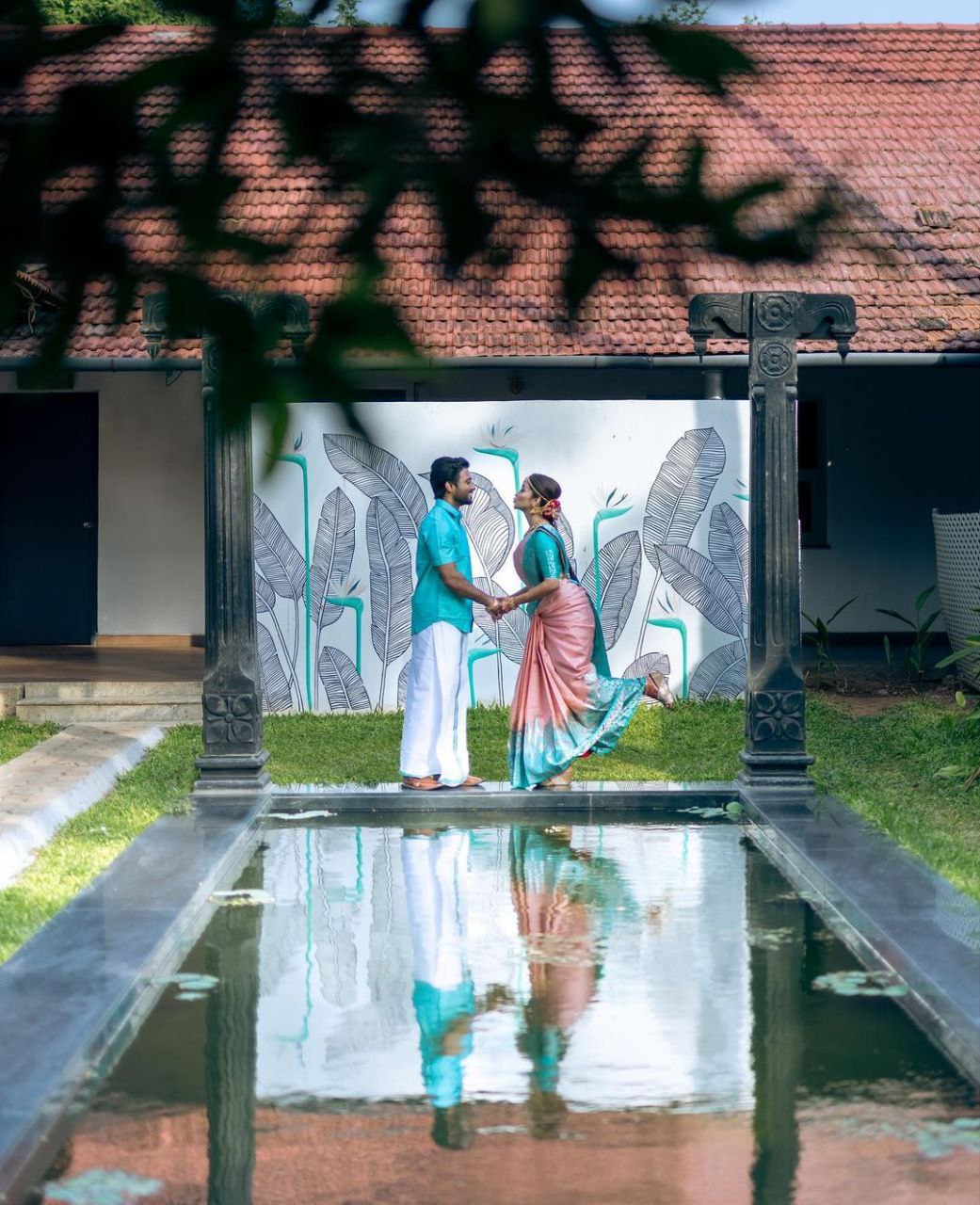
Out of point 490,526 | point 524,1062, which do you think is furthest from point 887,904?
point 490,526

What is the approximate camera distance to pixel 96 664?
14555mm

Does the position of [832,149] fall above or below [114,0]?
above

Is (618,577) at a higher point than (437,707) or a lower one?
higher

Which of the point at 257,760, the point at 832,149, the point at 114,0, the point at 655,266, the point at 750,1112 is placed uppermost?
the point at 832,149

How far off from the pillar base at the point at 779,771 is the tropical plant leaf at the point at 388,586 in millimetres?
4100

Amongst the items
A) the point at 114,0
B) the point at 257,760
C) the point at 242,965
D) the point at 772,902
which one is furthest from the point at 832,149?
the point at 114,0

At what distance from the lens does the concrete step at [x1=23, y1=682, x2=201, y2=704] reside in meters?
13.0

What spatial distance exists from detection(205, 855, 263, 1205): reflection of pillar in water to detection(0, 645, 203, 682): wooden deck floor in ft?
22.7

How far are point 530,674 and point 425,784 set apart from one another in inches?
32.0

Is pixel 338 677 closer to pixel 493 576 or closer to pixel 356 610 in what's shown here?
pixel 356 610

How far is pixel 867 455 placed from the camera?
16.8 metres

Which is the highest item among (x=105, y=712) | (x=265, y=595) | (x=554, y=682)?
(x=265, y=595)

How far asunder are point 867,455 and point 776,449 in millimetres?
7591

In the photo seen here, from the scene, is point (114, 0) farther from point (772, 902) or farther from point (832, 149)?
point (832, 149)
